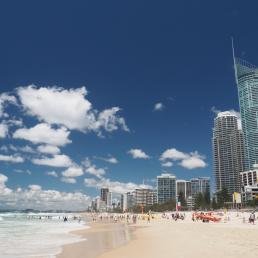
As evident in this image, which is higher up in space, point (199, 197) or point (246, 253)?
point (199, 197)

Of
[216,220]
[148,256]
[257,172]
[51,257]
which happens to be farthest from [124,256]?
[257,172]

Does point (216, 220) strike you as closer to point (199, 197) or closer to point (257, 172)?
point (199, 197)

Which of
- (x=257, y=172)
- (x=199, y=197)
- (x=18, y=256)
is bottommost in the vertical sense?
(x=18, y=256)

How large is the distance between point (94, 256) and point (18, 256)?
4.40 metres

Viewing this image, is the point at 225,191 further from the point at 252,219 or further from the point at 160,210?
the point at 252,219

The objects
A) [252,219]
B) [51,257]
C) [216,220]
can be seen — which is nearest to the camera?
[51,257]

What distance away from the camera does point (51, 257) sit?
64.9 feet

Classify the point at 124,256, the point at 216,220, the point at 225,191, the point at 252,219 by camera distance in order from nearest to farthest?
the point at 124,256 → the point at 252,219 → the point at 216,220 → the point at 225,191

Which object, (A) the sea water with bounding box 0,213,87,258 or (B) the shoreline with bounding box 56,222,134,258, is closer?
(B) the shoreline with bounding box 56,222,134,258

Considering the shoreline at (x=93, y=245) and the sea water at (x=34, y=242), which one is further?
the sea water at (x=34, y=242)

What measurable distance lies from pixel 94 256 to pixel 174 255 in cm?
545

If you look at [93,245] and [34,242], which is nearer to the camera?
[93,245]

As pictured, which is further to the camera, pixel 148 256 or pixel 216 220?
pixel 216 220

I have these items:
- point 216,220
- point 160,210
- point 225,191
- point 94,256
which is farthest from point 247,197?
point 94,256
